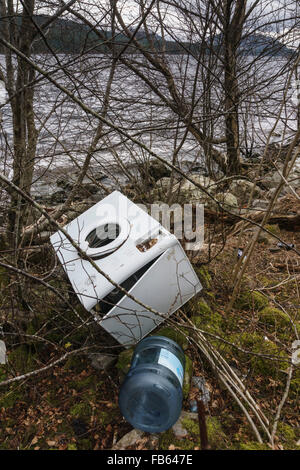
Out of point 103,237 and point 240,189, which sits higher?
point 103,237

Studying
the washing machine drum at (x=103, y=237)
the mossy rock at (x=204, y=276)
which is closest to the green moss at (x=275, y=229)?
the mossy rock at (x=204, y=276)

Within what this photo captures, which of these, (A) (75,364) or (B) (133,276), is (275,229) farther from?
(A) (75,364)

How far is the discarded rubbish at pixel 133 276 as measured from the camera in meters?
2.19

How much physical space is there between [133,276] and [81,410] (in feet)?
3.07

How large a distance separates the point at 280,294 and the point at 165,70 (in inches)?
140

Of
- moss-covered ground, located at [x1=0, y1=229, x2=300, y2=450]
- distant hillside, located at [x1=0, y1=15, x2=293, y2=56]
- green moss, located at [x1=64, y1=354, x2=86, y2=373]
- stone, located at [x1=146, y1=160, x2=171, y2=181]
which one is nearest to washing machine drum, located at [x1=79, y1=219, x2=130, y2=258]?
moss-covered ground, located at [x1=0, y1=229, x2=300, y2=450]

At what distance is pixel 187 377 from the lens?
7.12 feet

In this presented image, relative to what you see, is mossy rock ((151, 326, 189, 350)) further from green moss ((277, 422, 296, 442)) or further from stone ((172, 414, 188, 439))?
green moss ((277, 422, 296, 442))

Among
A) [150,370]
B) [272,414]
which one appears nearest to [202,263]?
[272,414]

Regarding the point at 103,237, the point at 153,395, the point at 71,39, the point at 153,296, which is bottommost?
the point at 153,395

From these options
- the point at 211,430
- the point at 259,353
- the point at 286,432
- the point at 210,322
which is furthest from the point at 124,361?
the point at 286,432

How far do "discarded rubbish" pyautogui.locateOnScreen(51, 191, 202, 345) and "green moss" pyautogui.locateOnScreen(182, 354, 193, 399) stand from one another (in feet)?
1.12

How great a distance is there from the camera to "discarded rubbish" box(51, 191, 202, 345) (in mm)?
2189

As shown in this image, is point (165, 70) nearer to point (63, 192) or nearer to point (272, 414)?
point (63, 192)
